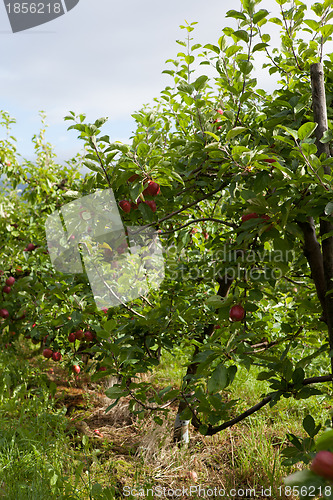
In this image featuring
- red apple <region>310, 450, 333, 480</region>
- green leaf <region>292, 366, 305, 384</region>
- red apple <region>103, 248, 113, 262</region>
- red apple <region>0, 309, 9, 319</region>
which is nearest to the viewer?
red apple <region>310, 450, 333, 480</region>

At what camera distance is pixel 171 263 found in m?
2.46

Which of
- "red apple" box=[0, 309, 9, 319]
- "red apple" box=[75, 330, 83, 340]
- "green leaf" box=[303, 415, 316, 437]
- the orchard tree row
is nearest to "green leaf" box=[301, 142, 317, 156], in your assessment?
the orchard tree row

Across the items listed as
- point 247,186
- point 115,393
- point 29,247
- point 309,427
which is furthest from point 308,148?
point 29,247

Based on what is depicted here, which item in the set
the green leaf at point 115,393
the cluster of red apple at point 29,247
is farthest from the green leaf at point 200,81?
the cluster of red apple at point 29,247

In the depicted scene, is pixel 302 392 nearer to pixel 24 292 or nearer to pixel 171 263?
pixel 171 263

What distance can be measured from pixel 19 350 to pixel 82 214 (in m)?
2.98

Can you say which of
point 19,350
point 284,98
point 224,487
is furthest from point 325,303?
point 19,350

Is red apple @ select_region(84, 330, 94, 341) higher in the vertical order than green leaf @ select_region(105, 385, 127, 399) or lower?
higher

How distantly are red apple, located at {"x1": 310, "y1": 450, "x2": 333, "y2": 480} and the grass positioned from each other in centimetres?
168

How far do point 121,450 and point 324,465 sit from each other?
8.22ft

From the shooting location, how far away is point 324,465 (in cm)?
47

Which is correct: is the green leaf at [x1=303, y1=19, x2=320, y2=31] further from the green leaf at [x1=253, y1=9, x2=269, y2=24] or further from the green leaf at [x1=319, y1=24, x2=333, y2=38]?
the green leaf at [x1=253, y1=9, x2=269, y2=24]

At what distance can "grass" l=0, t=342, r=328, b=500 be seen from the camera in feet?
6.91

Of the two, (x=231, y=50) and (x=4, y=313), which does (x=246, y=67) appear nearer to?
(x=231, y=50)
